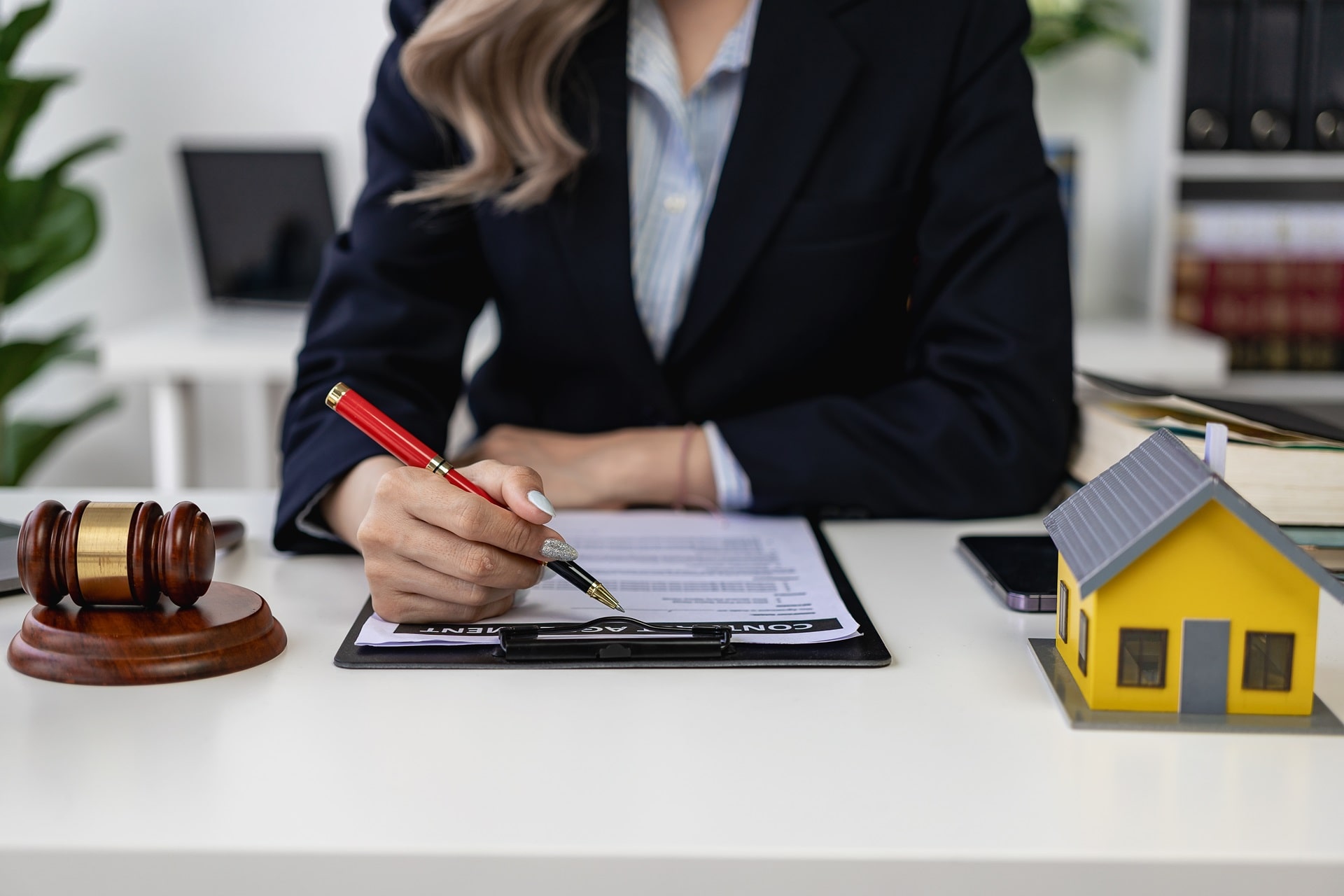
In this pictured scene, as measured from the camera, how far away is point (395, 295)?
1.06 meters

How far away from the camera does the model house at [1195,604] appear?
0.54m

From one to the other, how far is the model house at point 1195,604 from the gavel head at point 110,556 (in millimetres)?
441

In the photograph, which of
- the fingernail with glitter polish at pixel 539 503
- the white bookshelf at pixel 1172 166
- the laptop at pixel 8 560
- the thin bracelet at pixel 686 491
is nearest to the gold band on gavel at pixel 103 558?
the laptop at pixel 8 560

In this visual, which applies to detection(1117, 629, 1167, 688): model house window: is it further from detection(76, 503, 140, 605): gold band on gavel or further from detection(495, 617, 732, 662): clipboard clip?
detection(76, 503, 140, 605): gold band on gavel

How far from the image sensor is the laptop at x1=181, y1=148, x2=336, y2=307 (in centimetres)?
238

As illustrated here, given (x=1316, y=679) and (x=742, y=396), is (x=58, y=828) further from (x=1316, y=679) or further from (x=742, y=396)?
(x=742, y=396)

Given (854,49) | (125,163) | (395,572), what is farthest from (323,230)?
(395,572)

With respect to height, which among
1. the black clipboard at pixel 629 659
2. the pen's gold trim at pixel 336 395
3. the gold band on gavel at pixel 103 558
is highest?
the pen's gold trim at pixel 336 395

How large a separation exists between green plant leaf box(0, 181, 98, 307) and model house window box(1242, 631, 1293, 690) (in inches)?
85.4

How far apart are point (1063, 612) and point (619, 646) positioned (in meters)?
0.23

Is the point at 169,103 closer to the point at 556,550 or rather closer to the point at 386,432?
the point at 386,432

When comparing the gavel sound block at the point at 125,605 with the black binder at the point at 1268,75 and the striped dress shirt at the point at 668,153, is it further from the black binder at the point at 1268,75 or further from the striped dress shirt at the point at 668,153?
the black binder at the point at 1268,75

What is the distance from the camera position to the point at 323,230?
2.41 m

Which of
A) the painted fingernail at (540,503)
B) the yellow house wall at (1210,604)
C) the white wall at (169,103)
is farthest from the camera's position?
the white wall at (169,103)
